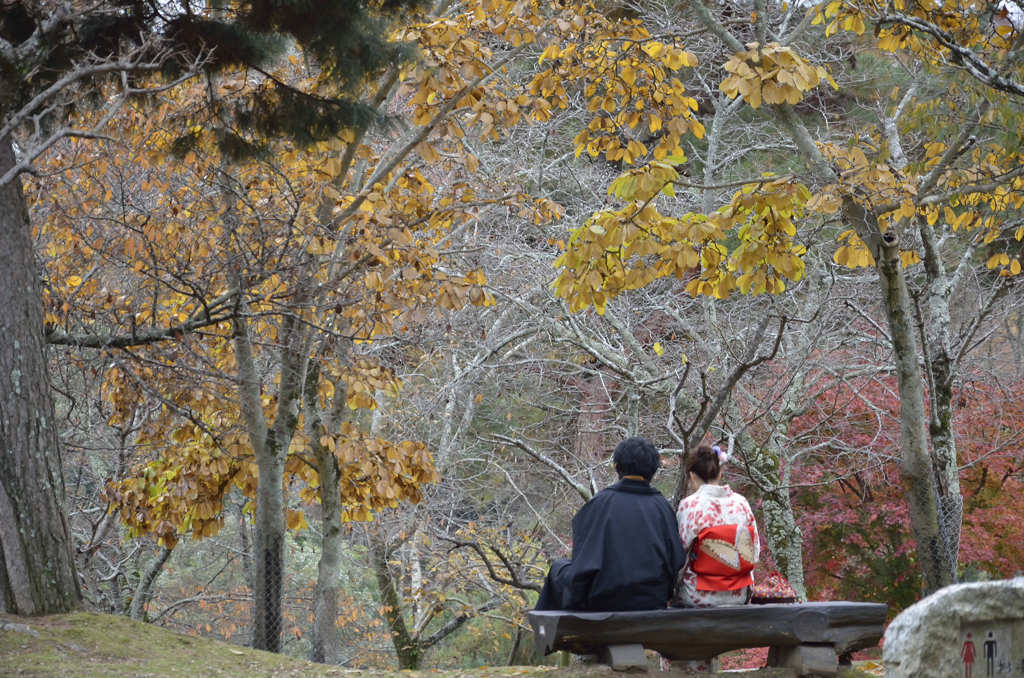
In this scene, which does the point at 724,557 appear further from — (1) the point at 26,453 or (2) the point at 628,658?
(1) the point at 26,453

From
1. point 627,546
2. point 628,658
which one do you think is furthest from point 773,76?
point 628,658

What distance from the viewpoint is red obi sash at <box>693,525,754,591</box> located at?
437cm

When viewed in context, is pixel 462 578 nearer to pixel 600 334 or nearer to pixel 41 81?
pixel 600 334

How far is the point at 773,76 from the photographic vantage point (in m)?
4.62

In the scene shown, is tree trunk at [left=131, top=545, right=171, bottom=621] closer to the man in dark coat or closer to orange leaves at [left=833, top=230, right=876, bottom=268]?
the man in dark coat

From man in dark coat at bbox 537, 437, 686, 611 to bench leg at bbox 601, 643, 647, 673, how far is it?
0.19 meters

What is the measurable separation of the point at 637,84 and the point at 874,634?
5225mm

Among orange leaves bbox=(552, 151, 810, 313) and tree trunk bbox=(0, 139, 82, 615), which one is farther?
→ tree trunk bbox=(0, 139, 82, 615)

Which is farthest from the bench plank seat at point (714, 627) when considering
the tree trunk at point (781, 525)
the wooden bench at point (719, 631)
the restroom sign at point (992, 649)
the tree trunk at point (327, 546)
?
the tree trunk at point (327, 546)

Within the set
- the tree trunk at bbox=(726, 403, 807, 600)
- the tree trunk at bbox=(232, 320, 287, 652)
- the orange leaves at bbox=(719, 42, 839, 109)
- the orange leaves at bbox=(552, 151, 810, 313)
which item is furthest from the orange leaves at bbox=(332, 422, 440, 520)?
the orange leaves at bbox=(719, 42, 839, 109)

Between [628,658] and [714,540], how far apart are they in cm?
71

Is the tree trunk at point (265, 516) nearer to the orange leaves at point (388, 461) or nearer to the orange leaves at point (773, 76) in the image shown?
the orange leaves at point (388, 461)

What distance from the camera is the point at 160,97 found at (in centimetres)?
705

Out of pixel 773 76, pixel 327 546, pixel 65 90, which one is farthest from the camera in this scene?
pixel 327 546
